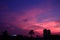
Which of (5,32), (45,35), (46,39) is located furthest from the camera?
(5,32)

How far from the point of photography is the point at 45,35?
302ft

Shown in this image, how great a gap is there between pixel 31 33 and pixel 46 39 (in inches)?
1063

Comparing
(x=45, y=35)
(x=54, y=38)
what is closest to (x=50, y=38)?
(x=54, y=38)

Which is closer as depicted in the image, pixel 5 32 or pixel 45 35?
pixel 45 35

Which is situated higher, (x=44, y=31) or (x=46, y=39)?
(x=44, y=31)

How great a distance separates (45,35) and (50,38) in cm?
955

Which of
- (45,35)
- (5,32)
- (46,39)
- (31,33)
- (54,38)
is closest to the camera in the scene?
(54,38)

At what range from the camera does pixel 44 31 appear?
9631 cm

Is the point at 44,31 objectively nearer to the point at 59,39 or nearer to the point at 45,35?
the point at 45,35

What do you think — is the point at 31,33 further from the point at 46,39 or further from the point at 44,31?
the point at 46,39

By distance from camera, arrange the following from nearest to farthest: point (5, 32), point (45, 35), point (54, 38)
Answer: point (54, 38) < point (45, 35) < point (5, 32)

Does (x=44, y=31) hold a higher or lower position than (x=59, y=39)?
higher

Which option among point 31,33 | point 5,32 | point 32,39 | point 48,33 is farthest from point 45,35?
point 5,32

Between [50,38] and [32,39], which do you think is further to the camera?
[32,39]
